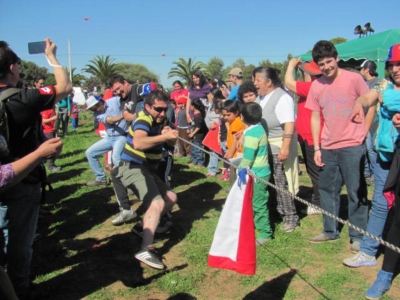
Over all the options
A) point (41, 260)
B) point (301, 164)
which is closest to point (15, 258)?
point (41, 260)

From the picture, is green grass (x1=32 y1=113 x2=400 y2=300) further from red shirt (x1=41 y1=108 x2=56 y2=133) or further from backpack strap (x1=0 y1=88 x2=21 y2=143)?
red shirt (x1=41 y1=108 x2=56 y2=133)

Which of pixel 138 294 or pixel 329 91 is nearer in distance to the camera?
pixel 138 294

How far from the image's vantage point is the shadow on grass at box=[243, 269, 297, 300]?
3361 mm

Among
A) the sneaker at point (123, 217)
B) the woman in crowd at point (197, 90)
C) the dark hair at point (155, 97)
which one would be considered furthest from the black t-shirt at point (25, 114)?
the woman in crowd at point (197, 90)

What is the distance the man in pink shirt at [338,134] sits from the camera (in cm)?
380

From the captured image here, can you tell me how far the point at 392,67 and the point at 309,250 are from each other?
2.20 meters

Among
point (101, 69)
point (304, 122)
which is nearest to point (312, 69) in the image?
point (304, 122)

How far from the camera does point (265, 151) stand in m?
4.41

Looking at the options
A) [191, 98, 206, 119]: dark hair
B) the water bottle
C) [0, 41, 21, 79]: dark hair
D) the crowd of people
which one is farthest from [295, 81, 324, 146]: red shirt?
[191, 98, 206, 119]: dark hair

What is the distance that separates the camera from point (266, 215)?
4.53 metres

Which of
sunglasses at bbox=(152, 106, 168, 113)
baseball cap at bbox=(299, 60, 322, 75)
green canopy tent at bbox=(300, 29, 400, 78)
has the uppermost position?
green canopy tent at bbox=(300, 29, 400, 78)

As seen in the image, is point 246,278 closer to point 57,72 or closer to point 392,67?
point 392,67

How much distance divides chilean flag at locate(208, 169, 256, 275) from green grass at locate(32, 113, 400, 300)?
2.10ft

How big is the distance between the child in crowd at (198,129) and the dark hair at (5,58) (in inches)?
247
